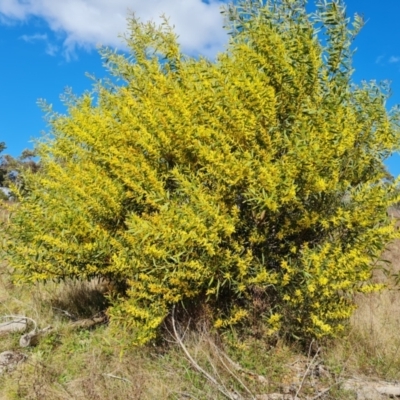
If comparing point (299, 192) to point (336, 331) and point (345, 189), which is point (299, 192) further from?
point (336, 331)

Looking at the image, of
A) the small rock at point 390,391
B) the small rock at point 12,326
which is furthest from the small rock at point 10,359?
the small rock at point 390,391

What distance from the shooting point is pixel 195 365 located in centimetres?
401

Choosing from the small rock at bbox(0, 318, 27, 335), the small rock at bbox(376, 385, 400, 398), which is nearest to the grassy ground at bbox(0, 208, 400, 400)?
the small rock at bbox(0, 318, 27, 335)

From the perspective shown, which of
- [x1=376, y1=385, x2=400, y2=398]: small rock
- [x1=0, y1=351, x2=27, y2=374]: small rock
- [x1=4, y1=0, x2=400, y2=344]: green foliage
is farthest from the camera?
[x1=0, y1=351, x2=27, y2=374]: small rock

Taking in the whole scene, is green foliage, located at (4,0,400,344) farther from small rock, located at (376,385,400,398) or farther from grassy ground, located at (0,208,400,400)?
small rock, located at (376,385,400,398)

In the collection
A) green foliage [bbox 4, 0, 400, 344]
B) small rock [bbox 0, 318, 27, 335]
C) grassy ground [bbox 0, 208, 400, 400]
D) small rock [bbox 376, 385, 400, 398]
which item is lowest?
small rock [bbox 376, 385, 400, 398]

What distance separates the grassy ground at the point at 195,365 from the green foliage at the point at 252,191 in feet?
0.85

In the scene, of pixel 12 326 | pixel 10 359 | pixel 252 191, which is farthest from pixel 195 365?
pixel 12 326

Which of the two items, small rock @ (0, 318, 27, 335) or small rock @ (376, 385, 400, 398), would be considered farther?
small rock @ (0, 318, 27, 335)

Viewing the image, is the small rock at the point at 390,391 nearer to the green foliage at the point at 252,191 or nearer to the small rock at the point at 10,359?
the green foliage at the point at 252,191

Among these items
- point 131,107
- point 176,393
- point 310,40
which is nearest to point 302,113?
point 310,40

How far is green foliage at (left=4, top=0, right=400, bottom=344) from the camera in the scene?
14.0ft

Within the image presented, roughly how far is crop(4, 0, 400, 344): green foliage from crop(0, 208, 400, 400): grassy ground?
260mm

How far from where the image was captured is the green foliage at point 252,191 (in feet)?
14.0
